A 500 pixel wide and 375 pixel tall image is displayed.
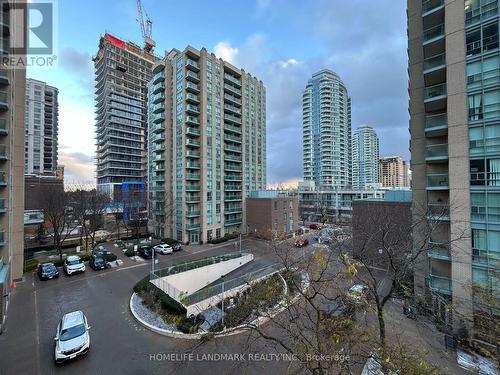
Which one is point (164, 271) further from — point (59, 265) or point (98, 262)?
point (59, 265)

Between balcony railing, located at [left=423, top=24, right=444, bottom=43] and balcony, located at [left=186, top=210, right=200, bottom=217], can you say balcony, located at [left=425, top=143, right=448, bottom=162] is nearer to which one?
balcony railing, located at [left=423, top=24, right=444, bottom=43]

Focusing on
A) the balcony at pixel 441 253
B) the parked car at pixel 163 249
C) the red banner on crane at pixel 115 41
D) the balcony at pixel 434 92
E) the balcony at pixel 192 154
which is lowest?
the parked car at pixel 163 249

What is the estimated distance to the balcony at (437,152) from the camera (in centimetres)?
1507

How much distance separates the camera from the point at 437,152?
15578 mm

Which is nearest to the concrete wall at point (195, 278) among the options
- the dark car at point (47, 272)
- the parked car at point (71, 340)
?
the parked car at point (71, 340)

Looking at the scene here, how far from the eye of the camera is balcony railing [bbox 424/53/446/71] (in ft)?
50.0

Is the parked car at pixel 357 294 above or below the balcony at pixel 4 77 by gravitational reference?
below

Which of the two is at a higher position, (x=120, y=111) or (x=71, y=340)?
(x=120, y=111)

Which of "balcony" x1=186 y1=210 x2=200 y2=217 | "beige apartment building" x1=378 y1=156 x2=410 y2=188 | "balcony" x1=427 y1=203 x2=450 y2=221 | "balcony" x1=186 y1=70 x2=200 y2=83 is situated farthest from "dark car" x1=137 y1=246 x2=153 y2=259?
"beige apartment building" x1=378 y1=156 x2=410 y2=188

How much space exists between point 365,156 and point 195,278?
11405 cm

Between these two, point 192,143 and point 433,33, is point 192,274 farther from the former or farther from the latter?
point 433,33

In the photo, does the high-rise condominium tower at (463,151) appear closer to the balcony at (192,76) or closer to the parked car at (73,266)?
the parked car at (73,266)

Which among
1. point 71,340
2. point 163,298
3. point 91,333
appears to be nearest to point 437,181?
point 163,298

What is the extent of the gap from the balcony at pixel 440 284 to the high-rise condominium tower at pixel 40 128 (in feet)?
359
